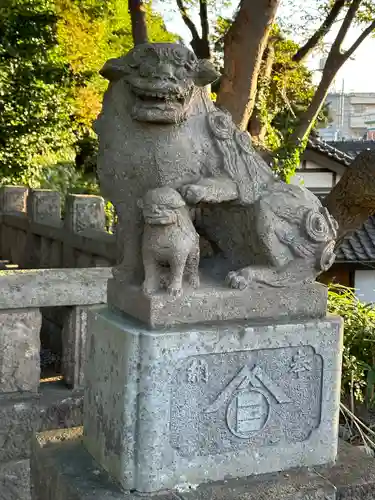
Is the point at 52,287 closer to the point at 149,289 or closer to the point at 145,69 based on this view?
the point at 149,289

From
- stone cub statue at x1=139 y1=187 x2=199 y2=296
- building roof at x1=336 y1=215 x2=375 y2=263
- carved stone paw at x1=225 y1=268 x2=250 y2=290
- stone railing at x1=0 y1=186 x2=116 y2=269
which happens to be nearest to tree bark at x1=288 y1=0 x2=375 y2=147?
stone railing at x1=0 y1=186 x2=116 y2=269

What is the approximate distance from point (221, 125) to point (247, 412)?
3.37ft

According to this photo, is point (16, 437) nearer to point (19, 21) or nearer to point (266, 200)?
point (266, 200)

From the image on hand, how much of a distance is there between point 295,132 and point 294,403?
732 cm

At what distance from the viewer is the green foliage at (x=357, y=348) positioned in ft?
15.5

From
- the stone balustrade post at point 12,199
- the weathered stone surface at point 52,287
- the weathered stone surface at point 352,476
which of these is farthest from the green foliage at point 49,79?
the weathered stone surface at point 352,476

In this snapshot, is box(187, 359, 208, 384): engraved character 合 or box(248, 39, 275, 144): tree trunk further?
box(248, 39, 275, 144): tree trunk

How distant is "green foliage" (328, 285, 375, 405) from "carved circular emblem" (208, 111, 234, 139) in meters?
2.93

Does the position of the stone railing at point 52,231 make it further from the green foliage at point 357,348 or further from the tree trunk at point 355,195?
the tree trunk at point 355,195

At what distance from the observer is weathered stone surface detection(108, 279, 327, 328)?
6.92ft

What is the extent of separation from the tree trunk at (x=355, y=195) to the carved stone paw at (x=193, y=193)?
3.56 meters

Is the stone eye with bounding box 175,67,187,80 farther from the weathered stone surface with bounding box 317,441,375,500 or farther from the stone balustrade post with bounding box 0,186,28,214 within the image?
the stone balustrade post with bounding box 0,186,28,214

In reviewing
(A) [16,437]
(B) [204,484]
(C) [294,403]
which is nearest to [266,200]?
(C) [294,403]

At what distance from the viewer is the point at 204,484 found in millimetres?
2178
